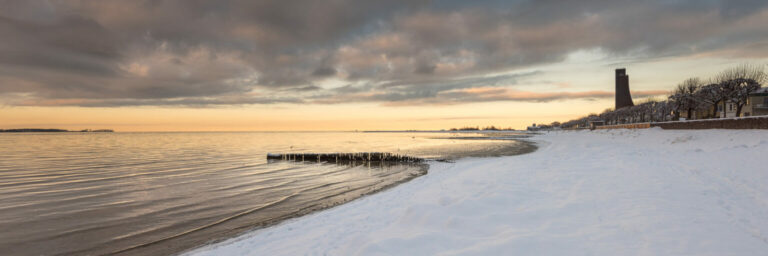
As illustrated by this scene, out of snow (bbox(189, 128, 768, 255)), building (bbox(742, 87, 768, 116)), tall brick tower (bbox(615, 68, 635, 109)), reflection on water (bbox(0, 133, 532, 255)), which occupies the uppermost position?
tall brick tower (bbox(615, 68, 635, 109))

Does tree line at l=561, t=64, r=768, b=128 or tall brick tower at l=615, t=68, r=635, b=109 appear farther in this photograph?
tall brick tower at l=615, t=68, r=635, b=109

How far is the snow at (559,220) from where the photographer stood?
251 inches

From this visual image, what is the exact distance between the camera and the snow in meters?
6.37

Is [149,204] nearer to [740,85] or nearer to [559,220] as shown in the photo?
[559,220]

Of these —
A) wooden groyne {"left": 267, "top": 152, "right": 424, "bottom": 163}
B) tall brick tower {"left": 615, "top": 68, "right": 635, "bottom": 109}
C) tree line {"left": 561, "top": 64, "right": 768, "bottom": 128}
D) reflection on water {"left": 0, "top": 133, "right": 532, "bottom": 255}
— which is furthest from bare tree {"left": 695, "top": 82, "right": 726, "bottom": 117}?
tall brick tower {"left": 615, "top": 68, "right": 635, "bottom": 109}

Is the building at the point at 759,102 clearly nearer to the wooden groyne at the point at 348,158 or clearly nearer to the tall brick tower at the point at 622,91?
the wooden groyne at the point at 348,158

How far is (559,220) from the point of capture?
801 centimetres

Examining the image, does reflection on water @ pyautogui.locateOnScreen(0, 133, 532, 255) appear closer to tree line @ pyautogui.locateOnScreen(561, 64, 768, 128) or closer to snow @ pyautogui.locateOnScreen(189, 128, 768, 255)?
snow @ pyautogui.locateOnScreen(189, 128, 768, 255)

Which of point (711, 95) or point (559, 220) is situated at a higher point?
point (711, 95)

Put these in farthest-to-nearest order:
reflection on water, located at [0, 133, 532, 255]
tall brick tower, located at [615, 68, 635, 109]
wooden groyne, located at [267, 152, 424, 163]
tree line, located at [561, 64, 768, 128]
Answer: tall brick tower, located at [615, 68, 635, 109] → tree line, located at [561, 64, 768, 128] → wooden groyne, located at [267, 152, 424, 163] → reflection on water, located at [0, 133, 532, 255]

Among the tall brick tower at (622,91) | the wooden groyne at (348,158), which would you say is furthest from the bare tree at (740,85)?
the tall brick tower at (622,91)

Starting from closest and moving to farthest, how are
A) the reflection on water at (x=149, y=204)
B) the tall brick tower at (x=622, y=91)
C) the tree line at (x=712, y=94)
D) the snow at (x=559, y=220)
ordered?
the snow at (x=559, y=220), the reflection on water at (x=149, y=204), the tree line at (x=712, y=94), the tall brick tower at (x=622, y=91)

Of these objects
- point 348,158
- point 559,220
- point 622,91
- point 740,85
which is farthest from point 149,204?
point 622,91

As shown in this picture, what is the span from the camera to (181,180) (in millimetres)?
22391
